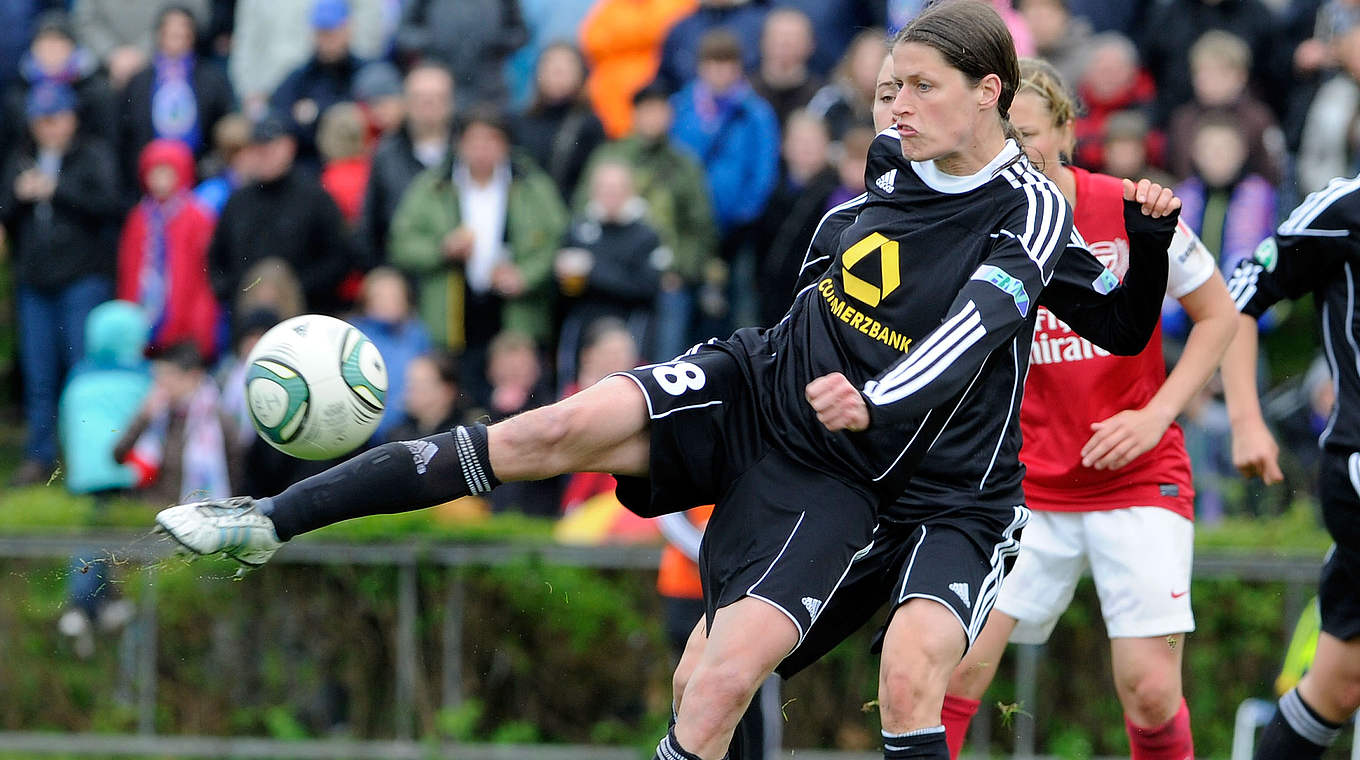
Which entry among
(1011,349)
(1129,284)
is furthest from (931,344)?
(1129,284)

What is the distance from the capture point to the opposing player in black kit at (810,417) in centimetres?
535

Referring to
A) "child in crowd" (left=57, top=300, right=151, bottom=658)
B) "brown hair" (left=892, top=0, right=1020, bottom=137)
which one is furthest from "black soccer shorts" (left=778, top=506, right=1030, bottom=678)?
"child in crowd" (left=57, top=300, right=151, bottom=658)

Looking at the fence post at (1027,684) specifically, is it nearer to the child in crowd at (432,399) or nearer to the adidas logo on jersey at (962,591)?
the child in crowd at (432,399)

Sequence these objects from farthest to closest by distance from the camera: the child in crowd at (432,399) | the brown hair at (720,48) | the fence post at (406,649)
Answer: the brown hair at (720,48) → the child in crowd at (432,399) → the fence post at (406,649)

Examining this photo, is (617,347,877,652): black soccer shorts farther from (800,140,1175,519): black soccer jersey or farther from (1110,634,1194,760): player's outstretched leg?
(1110,634,1194,760): player's outstretched leg

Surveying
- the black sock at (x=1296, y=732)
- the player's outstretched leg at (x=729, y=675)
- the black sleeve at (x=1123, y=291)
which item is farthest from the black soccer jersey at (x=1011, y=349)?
the black sock at (x=1296, y=732)

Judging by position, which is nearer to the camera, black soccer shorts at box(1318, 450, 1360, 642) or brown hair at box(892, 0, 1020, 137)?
brown hair at box(892, 0, 1020, 137)

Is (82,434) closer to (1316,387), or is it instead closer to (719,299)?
(719,299)

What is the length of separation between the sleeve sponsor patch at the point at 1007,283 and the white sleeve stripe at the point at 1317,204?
68.2 inches

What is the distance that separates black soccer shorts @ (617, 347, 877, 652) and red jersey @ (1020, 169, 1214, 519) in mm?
1207

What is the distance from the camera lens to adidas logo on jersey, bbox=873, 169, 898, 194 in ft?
18.8

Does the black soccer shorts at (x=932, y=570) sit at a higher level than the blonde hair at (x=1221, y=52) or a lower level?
lower

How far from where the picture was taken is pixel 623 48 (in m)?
12.8

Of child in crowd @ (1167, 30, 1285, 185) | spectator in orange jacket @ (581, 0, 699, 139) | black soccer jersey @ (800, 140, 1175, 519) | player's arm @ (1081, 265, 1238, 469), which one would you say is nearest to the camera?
black soccer jersey @ (800, 140, 1175, 519)
